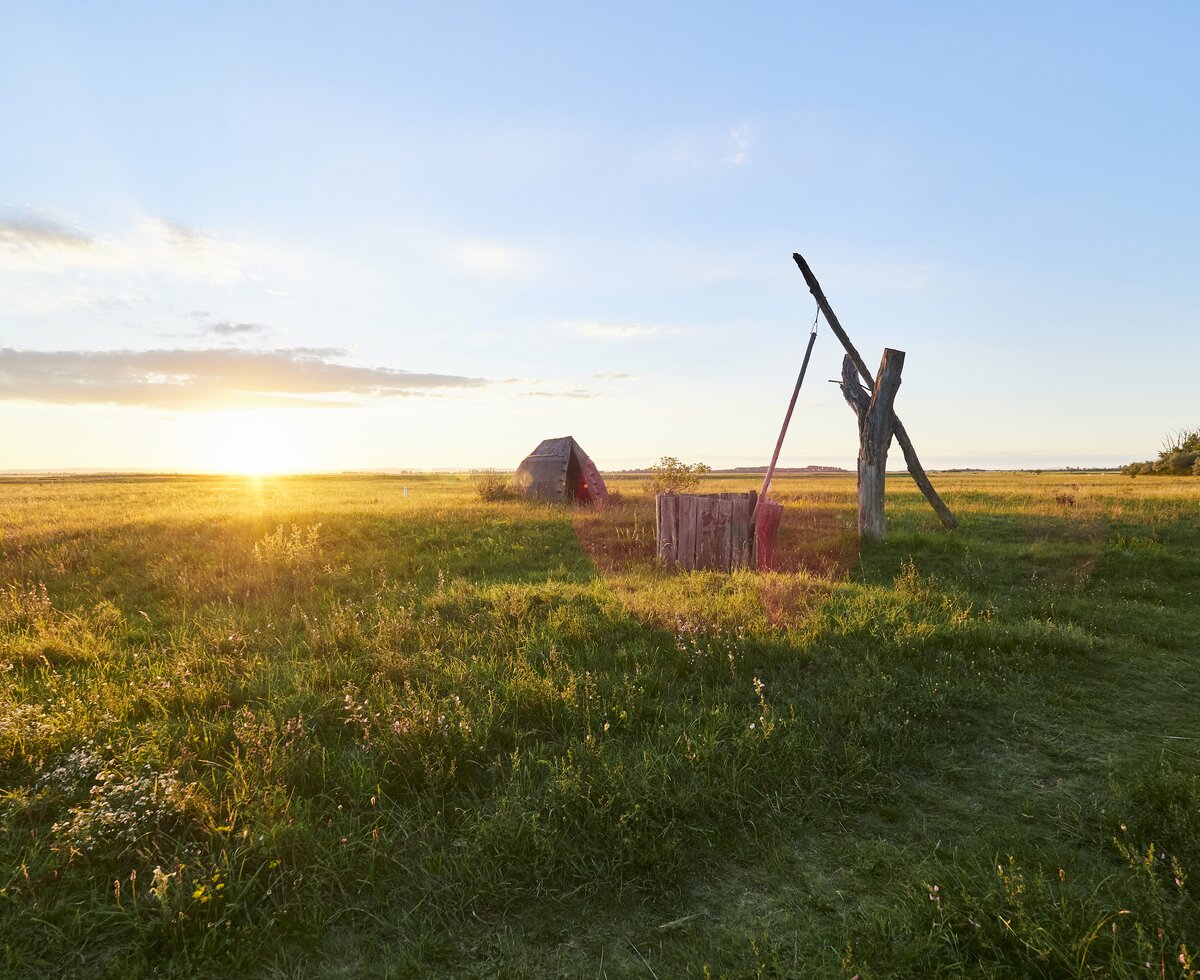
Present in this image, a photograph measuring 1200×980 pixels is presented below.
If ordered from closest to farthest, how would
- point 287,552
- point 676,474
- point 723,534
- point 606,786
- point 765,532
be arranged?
point 606,786 < point 723,534 < point 287,552 < point 765,532 < point 676,474

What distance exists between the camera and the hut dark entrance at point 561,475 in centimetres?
2147

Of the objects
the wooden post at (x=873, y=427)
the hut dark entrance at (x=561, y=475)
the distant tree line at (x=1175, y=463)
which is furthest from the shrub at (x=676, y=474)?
the distant tree line at (x=1175, y=463)

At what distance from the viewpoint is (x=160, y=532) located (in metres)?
13.5

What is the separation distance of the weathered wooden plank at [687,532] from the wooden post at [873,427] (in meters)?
4.17

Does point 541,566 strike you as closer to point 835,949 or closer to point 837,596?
point 837,596

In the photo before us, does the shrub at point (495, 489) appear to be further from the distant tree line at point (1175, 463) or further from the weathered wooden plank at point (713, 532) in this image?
the distant tree line at point (1175, 463)

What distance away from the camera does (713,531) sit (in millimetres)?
10641

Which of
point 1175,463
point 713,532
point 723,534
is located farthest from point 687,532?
point 1175,463

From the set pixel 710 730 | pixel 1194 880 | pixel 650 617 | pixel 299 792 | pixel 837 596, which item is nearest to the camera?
pixel 1194 880

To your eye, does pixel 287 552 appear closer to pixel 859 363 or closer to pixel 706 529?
pixel 706 529

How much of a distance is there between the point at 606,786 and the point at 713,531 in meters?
6.99

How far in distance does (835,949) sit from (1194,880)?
2.06 meters

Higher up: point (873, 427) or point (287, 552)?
point (873, 427)

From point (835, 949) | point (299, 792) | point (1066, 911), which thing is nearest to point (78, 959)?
point (299, 792)
